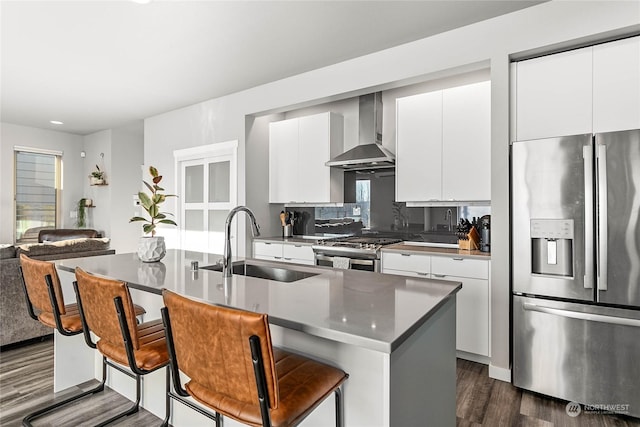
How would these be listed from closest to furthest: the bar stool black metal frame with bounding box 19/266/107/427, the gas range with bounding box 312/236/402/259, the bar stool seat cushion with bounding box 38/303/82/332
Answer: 1. the bar stool black metal frame with bounding box 19/266/107/427
2. the bar stool seat cushion with bounding box 38/303/82/332
3. the gas range with bounding box 312/236/402/259

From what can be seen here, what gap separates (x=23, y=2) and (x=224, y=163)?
2549 mm

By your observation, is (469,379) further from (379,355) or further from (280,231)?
(280,231)

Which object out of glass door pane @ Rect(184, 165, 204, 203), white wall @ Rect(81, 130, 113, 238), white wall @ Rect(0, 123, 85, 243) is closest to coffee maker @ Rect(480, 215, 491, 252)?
glass door pane @ Rect(184, 165, 204, 203)

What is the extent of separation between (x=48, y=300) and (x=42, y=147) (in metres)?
6.10

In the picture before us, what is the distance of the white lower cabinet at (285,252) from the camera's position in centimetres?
404

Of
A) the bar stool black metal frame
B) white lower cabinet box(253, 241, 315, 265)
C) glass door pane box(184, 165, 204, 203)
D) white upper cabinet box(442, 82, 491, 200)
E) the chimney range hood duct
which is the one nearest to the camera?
the bar stool black metal frame

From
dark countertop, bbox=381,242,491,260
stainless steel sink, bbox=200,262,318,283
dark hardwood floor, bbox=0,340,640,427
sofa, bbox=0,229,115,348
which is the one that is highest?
dark countertop, bbox=381,242,491,260

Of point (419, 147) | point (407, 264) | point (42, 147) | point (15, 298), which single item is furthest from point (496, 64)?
point (42, 147)

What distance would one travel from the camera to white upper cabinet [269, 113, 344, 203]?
14.0ft

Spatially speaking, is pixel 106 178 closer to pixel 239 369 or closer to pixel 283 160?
pixel 283 160

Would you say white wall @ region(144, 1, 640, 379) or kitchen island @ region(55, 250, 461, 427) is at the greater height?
white wall @ region(144, 1, 640, 379)

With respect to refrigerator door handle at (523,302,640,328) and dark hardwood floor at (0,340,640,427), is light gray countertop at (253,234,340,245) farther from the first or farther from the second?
refrigerator door handle at (523,302,640,328)

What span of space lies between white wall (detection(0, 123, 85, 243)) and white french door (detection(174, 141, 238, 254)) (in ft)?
10.7

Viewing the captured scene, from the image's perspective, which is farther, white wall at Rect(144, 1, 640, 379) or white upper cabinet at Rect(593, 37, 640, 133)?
white wall at Rect(144, 1, 640, 379)
